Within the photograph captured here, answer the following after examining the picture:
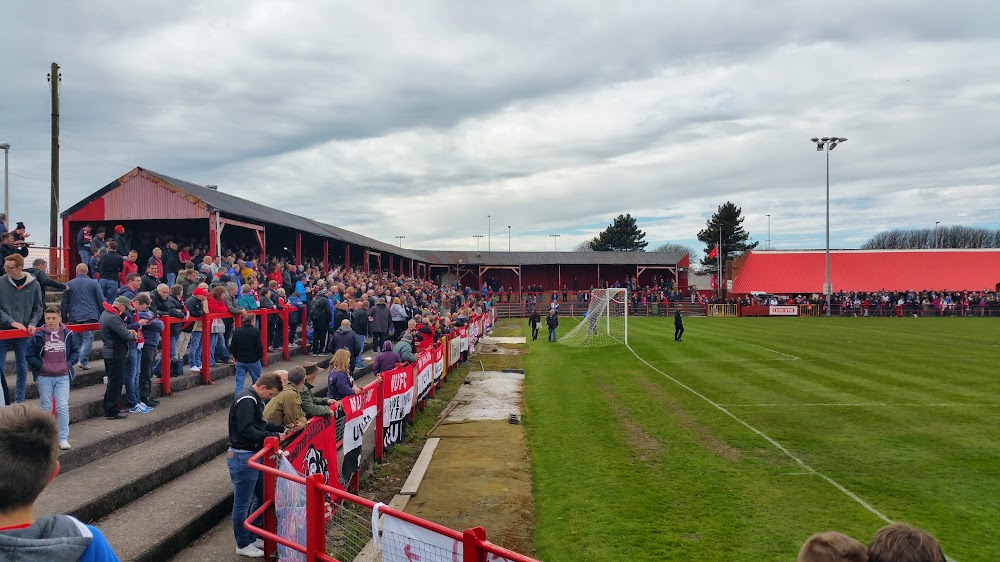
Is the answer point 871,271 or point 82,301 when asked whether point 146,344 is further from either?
point 871,271

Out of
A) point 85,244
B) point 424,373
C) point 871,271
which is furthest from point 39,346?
point 871,271

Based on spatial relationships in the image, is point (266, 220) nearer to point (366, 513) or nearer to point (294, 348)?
point (294, 348)

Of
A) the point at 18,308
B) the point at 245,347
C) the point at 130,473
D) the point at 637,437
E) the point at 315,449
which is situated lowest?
the point at 637,437

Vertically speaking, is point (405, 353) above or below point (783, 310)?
above

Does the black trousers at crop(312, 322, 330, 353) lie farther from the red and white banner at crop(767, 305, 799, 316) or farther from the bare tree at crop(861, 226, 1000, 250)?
the bare tree at crop(861, 226, 1000, 250)

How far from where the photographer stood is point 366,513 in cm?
796

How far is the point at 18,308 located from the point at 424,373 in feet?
24.5

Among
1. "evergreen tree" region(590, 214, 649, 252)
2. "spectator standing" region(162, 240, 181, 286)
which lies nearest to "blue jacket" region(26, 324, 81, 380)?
"spectator standing" region(162, 240, 181, 286)

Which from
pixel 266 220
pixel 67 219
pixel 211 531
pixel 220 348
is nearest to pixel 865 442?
pixel 211 531

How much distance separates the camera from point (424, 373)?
13.9m

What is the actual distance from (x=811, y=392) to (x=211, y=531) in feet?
46.4

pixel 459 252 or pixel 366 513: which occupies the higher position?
pixel 459 252

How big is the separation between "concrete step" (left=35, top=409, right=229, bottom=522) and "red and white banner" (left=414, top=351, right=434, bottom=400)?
14.1 ft

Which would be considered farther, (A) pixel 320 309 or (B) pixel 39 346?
(A) pixel 320 309
